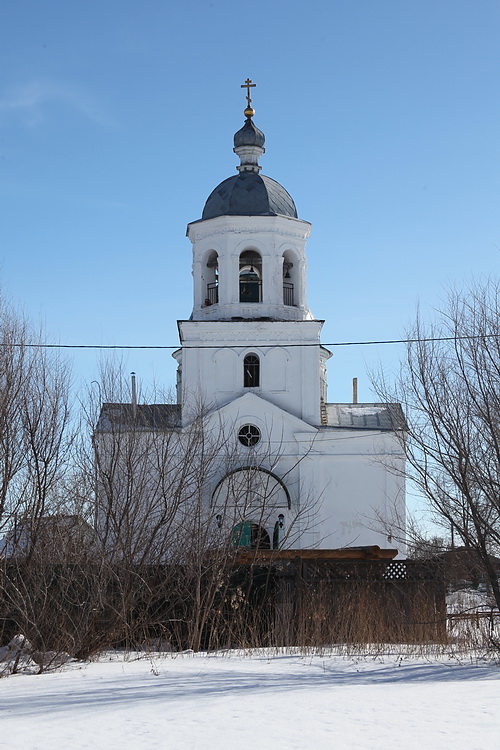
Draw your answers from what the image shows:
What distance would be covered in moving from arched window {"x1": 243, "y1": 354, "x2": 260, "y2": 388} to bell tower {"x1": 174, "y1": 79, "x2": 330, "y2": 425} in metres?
0.03

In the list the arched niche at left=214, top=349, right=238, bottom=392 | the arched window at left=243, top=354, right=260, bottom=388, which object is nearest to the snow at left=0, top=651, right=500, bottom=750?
the arched niche at left=214, top=349, right=238, bottom=392

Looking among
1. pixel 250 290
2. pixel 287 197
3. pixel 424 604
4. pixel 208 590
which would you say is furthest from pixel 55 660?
pixel 287 197

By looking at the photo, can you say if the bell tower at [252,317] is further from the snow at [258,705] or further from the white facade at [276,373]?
the snow at [258,705]

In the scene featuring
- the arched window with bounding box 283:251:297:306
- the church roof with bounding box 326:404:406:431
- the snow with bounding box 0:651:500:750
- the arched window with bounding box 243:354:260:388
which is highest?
the arched window with bounding box 283:251:297:306

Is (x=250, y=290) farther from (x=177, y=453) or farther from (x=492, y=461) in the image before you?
(x=492, y=461)

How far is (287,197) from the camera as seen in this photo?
2991 cm

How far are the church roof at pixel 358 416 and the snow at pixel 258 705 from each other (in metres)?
17.6

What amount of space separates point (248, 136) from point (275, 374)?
24.1 feet

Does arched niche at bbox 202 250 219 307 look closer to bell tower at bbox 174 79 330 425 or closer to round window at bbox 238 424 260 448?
bell tower at bbox 174 79 330 425

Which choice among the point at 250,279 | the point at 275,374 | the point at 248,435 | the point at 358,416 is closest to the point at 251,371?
the point at 275,374

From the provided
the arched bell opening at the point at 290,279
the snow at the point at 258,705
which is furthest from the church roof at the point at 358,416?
the snow at the point at 258,705

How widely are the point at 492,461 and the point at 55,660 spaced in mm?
5854

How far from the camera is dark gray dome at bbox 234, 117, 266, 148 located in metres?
30.4

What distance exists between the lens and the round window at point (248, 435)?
28016 millimetres
